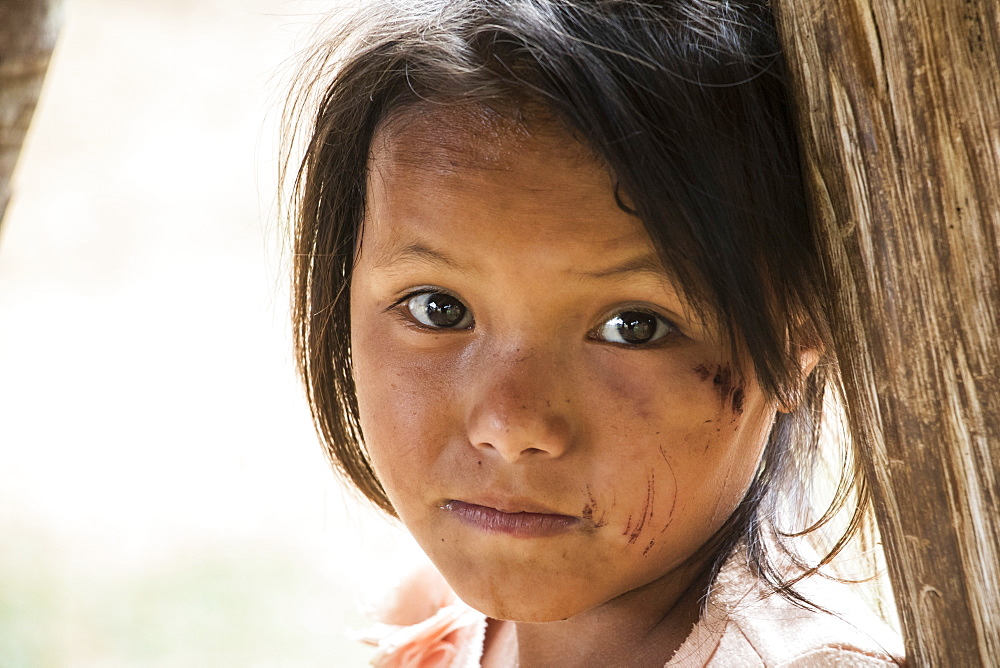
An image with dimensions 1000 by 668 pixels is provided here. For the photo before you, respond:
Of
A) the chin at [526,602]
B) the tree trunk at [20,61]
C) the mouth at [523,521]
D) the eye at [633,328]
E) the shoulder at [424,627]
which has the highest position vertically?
the tree trunk at [20,61]

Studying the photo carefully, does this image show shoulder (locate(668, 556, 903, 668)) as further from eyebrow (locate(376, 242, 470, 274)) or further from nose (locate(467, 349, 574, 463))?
eyebrow (locate(376, 242, 470, 274))

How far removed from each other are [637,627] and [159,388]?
11.6 ft

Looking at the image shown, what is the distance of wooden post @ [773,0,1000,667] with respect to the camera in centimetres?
81

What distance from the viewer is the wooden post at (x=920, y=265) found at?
81 centimetres

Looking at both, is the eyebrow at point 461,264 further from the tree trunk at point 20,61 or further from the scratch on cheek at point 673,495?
the tree trunk at point 20,61

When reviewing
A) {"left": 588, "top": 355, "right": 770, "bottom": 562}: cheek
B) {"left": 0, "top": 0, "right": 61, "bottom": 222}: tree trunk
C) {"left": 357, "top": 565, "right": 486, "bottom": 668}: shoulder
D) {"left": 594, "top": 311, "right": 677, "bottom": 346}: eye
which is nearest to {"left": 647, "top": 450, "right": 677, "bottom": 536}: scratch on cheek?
{"left": 588, "top": 355, "right": 770, "bottom": 562}: cheek

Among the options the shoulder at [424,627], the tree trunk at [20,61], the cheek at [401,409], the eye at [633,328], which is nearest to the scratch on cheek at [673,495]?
the eye at [633,328]

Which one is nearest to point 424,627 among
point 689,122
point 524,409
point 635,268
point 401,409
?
point 401,409

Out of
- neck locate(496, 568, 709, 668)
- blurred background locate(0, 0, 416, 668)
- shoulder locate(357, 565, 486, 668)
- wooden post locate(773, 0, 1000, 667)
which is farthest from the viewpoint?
blurred background locate(0, 0, 416, 668)

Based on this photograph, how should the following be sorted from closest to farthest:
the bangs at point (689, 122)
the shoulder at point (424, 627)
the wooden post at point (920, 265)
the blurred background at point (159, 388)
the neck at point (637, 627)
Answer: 1. the wooden post at point (920, 265)
2. the bangs at point (689, 122)
3. the neck at point (637, 627)
4. the shoulder at point (424, 627)
5. the blurred background at point (159, 388)

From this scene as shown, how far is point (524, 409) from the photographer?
1.01 m

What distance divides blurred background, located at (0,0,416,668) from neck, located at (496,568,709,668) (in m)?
1.40

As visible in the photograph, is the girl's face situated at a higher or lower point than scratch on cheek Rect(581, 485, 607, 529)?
higher

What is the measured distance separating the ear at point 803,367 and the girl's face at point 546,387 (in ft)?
0.07
